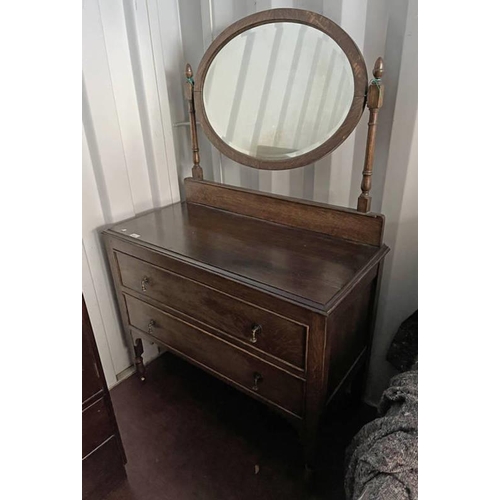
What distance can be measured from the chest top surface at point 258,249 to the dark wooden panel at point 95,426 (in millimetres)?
493

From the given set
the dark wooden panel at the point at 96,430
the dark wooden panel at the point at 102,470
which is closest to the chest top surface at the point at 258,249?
the dark wooden panel at the point at 96,430

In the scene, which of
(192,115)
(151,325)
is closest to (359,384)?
(151,325)

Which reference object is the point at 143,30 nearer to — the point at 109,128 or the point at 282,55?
the point at 109,128

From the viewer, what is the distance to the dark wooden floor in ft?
4.05

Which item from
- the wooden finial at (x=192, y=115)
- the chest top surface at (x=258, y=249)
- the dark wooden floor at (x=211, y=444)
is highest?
the wooden finial at (x=192, y=115)

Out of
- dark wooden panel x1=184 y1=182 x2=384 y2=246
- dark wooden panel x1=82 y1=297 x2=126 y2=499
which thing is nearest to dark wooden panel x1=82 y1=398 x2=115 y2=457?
dark wooden panel x1=82 y1=297 x2=126 y2=499

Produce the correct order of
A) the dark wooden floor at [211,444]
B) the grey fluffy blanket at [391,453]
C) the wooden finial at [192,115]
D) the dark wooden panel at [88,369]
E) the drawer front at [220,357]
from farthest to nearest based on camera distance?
the wooden finial at [192,115] < the dark wooden floor at [211,444] < the drawer front at [220,357] < the dark wooden panel at [88,369] < the grey fluffy blanket at [391,453]

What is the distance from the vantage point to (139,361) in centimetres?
164

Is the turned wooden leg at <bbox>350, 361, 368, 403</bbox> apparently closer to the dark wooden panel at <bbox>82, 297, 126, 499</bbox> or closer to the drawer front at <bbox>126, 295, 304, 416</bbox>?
the drawer front at <bbox>126, 295, 304, 416</bbox>

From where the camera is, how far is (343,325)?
1047mm

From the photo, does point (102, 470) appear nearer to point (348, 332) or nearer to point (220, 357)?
point (220, 357)

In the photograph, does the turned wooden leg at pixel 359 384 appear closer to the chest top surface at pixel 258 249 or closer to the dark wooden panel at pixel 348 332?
the dark wooden panel at pixel 348 332

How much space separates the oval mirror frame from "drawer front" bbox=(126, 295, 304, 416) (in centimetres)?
63

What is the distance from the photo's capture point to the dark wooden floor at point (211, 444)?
123cm
